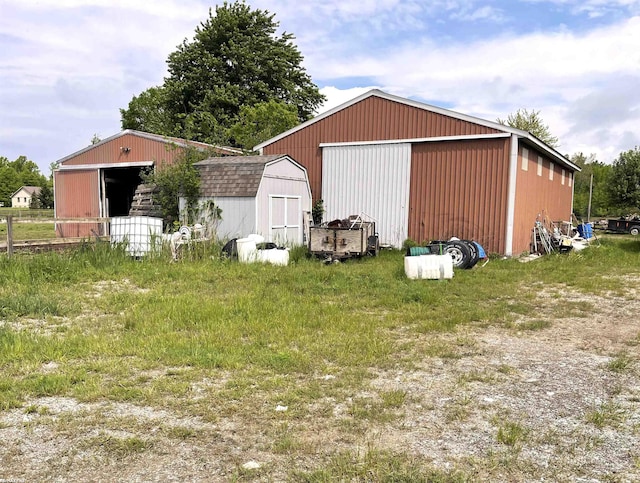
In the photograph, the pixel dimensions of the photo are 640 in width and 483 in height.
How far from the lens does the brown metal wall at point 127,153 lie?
16547mm

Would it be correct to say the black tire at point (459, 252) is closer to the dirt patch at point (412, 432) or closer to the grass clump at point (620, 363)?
the grass clump at point (620, 363)

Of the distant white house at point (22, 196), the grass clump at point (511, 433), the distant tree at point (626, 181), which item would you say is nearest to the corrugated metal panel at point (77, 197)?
the grass clump at point (511, 433)

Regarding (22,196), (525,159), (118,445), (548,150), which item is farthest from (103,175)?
(22,196)

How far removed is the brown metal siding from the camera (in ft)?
40.3

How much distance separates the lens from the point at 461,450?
9.51ft

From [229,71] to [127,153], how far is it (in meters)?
18.3

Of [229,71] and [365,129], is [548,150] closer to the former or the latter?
[365,129]

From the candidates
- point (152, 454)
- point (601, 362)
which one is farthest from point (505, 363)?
point (152, 454)

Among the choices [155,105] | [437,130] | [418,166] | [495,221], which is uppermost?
[155,105]

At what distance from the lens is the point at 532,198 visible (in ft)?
46.7

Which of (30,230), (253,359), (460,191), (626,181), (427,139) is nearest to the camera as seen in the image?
(253,359)

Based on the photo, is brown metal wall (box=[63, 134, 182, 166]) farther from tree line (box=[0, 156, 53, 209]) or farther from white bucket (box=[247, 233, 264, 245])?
tree line (box=[0, 156, 53, 209])

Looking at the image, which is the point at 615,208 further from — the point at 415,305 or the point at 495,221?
the point at 415,305

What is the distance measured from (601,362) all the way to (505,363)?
0.90 metres
